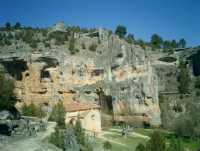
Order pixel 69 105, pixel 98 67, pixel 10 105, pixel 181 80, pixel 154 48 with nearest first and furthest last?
pixel 10 105
pixel 69 105
pixel 98 67
pixel 181 80
pixel 154 48

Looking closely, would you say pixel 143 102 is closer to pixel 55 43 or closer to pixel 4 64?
pixel 55 43

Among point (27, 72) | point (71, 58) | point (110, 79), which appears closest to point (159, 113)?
point (110, 79)

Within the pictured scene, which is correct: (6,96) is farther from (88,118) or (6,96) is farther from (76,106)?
(88,118)

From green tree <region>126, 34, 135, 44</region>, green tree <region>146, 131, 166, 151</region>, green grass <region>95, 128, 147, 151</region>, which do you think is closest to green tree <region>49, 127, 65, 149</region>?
green grass <region>95, 128, 147, 151</region>

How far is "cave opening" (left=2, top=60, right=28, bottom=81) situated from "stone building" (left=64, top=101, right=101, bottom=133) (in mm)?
7957

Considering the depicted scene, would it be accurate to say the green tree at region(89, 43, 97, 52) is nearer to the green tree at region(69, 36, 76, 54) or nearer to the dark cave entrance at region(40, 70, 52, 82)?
the green tree at region(69, 36, 76, 54)

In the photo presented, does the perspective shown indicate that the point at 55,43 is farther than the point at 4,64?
Yes

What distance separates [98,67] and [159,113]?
1197cm

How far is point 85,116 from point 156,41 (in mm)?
52042

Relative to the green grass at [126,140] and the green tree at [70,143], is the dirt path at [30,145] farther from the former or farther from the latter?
the green grass at [126,140]

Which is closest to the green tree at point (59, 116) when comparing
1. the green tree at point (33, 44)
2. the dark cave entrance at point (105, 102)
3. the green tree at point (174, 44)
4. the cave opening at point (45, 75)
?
the cave opening at point (45, 75)

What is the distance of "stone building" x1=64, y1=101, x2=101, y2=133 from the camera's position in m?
49.3

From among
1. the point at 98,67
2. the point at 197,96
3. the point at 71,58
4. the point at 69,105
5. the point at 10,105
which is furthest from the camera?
the point at 197,96

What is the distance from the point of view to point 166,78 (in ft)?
257
